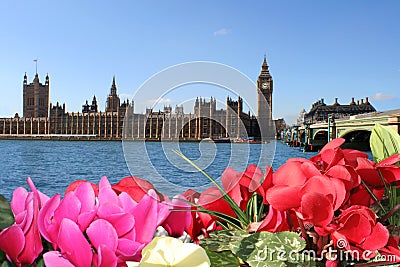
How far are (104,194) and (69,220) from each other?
7cm

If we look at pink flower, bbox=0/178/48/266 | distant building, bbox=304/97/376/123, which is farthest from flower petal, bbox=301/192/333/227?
distant building, bbox=304/97/376/123

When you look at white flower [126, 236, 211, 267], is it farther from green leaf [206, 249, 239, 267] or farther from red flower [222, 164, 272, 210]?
red flower [222, 164, 272, 210]

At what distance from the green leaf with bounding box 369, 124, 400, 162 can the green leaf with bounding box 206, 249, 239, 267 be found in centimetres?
33

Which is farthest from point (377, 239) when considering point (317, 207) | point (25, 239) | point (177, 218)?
point (25, 239)

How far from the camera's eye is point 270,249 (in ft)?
1.19

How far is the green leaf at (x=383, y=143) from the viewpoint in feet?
1.96

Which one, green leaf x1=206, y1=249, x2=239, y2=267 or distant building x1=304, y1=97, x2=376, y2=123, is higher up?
distant building x1=304, y1=97, x2=376, y2=123

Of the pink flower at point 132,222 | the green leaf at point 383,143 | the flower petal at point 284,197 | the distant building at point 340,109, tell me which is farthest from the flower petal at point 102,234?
the distant building at point 340,109

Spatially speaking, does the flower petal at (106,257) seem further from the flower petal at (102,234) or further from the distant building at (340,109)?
the distant building at (340,109)

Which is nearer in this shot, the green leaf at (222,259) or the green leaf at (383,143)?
the green leaf at (222,259)

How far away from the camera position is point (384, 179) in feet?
1.55

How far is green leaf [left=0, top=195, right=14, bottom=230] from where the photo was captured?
0.36m

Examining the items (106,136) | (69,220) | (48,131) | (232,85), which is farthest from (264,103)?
(48,131)

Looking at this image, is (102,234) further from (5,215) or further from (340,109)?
(340,109)
